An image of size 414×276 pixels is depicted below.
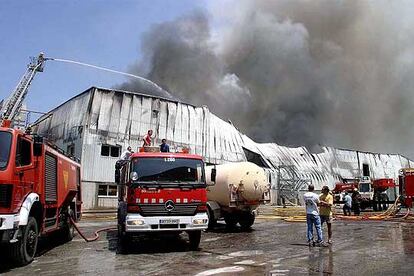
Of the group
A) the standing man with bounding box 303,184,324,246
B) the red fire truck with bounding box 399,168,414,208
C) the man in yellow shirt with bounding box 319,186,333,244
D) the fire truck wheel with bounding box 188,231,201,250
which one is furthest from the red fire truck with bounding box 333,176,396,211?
the fire truck wheel with bounding box 188,231,201,250

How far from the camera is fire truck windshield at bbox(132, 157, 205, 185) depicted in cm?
955

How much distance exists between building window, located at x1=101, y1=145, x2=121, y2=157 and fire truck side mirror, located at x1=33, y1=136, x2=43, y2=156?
65.5 feet

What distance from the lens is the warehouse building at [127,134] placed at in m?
27.6

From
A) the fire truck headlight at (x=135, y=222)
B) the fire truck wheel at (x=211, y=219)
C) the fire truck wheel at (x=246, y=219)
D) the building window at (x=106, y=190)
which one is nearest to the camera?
the fire truck headlight at (x=135, y=222)

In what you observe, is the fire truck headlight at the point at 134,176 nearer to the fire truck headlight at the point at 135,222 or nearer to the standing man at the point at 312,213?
the fire truck headlight at the point at 135,222

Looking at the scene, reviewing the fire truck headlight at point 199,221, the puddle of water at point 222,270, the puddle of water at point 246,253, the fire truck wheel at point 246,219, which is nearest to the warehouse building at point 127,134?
the fire truck wheel at point 246,219

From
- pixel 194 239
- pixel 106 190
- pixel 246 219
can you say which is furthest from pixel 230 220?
pixel 106 190

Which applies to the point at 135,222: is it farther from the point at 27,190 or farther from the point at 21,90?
the point at 21,90

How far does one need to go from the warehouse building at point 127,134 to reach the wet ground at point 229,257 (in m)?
15.4

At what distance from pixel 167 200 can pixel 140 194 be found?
61 centimetres

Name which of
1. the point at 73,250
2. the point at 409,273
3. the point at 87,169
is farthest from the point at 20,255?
the point at 87,169

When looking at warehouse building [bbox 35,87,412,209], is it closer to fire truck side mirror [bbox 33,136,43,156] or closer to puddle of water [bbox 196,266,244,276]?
fire truck side mirror [bbox 33,136,43,156]

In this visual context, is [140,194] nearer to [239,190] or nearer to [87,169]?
[239,190]

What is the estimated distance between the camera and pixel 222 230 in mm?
14914
